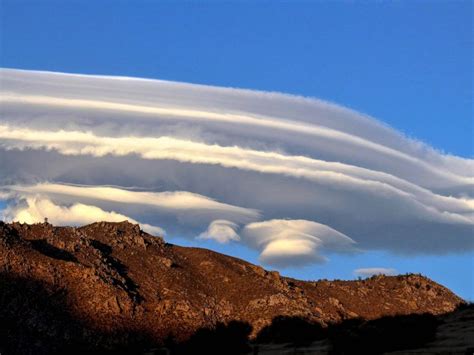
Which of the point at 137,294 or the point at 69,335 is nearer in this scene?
the point at 69,335

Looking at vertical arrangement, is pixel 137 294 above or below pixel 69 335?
above

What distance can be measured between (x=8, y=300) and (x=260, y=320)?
19642 millimetres

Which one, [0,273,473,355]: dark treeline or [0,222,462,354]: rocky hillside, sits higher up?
[0,222,462,354]: rocky hillside

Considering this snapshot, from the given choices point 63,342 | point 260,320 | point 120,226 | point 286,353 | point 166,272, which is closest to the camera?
point 286,353

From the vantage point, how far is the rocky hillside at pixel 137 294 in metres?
53.9

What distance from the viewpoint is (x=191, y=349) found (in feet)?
173

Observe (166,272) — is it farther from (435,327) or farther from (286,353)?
(435,327)

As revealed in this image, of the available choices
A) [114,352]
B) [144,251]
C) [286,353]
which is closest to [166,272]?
[144,251]

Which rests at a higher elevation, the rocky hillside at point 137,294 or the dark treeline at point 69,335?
the rocky hillside at point 137,294

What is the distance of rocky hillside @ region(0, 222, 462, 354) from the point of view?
177 ft

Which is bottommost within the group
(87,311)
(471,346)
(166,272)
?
(471,346)

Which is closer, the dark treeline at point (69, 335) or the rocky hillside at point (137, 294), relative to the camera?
the dark treeline at point (69, 335)

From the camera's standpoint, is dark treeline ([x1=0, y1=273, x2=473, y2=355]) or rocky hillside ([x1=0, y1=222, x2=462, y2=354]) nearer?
dark treeline ([x1=0, y1=273, x2=473, y2=355])

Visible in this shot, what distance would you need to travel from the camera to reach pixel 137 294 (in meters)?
61.0
